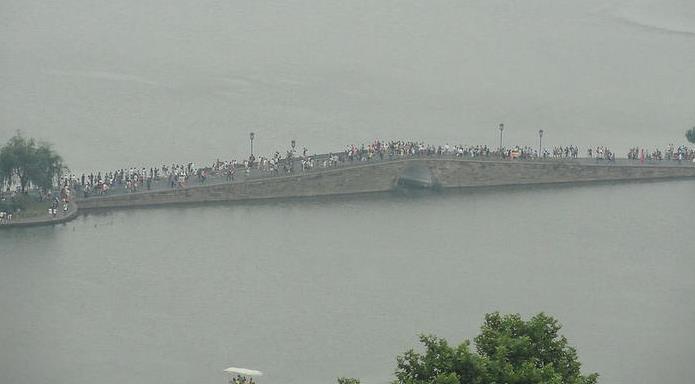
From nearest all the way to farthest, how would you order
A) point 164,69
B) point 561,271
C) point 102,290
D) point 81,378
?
point 81,378
point 102,290
point 561,271
point 164,69

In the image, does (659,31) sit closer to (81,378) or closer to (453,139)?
(453,139)

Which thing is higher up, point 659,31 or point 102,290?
point 659,31

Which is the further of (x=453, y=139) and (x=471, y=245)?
(x=453, y=139)

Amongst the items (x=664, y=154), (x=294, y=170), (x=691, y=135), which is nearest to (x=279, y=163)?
(x=294, y=170)

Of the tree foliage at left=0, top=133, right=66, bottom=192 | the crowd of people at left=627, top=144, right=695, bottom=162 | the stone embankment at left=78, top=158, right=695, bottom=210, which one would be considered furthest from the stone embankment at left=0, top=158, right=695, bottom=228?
the tree foliage at left=0, top=133, right=66, bottom=192

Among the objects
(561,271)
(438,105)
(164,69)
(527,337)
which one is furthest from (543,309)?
(164,69)

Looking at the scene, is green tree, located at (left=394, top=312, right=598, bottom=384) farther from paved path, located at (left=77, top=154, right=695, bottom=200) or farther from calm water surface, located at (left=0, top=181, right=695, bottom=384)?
paved path, located at (left=77, top=154, right=695, bottom=200)
